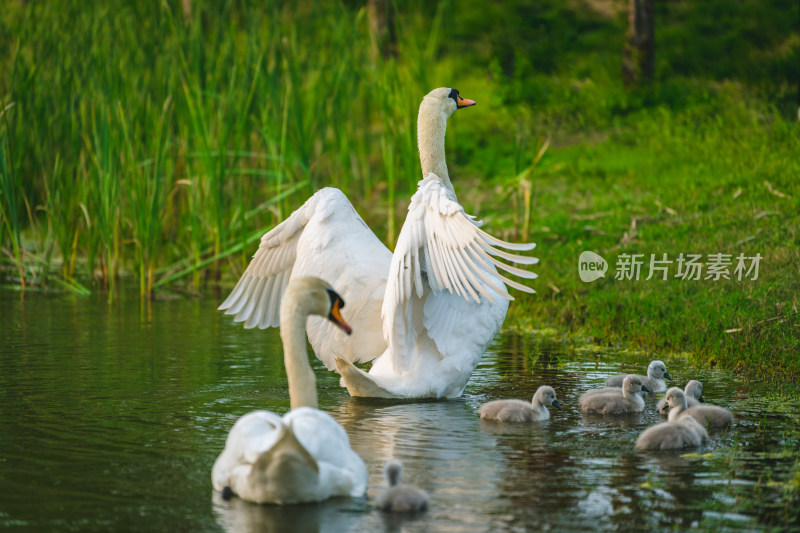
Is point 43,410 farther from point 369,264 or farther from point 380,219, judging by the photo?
point 380,219

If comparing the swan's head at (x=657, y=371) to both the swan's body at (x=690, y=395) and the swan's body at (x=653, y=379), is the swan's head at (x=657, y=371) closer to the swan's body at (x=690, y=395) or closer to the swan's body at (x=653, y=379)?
the swan's body at (x=653, y=379)

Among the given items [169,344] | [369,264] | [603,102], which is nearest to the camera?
[369,264]

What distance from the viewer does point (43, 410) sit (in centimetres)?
Result: 715

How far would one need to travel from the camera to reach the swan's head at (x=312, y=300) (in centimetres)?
573

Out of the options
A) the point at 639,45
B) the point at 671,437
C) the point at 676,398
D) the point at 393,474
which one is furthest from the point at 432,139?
the point at 639,45

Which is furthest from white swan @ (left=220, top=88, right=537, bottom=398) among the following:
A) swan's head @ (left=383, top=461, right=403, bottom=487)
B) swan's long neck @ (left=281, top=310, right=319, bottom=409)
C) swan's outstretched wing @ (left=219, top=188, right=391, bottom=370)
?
swan's head @ (left=383, top=461, right=403, bottom=487)

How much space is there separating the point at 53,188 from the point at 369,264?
4.23 m

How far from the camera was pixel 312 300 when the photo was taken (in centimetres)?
575

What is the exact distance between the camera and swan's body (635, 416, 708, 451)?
6133 mm

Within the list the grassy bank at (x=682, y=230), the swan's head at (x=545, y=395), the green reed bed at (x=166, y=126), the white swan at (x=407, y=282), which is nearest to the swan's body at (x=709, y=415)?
the swan's head at (x=545, y=395)

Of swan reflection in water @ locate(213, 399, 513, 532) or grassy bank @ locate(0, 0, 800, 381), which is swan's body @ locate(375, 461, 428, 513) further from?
grassy bank @ locate(0, 0, 800, 381)

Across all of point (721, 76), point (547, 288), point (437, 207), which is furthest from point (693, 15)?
point (437, 207)

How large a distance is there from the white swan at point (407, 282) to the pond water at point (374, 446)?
255 mm

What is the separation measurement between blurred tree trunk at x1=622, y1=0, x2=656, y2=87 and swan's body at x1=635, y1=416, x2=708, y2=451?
10.8 m
